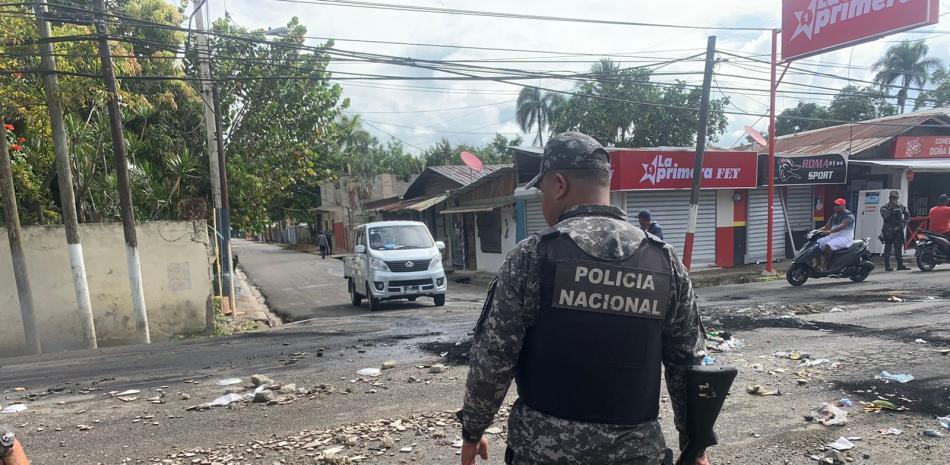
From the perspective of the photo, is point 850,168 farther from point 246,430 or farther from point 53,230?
point 53,230

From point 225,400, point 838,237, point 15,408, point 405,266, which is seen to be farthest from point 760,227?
point 15,408

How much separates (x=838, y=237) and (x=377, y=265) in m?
8.88

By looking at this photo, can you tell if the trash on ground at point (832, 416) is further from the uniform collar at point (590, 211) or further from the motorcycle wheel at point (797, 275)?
the motorcycle wheel at point (797, 275)

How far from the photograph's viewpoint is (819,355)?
18.1 ft

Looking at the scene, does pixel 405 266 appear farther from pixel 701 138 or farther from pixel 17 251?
pixel 701 138

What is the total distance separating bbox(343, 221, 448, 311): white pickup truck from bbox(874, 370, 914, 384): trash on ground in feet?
25.3

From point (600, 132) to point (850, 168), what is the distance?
15.1 metres

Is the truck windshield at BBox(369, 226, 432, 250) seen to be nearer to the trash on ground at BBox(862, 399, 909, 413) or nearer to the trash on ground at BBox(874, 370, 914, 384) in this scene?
the trash on ground at BBox(874, 370, 914, 384)

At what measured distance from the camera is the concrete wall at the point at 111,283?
8664 millimetres

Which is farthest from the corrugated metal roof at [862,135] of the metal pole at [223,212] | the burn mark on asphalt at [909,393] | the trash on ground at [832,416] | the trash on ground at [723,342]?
the metal pole at [223,212]

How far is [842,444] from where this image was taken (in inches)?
138

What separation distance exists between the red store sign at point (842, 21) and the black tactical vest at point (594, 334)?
14765 mm

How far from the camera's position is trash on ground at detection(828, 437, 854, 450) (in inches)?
136

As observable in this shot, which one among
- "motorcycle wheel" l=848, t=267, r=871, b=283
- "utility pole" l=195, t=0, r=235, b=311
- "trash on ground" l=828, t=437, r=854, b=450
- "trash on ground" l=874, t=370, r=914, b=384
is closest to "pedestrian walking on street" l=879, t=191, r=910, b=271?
"motorcycle wheel" l=848, t=267, r=871, b=283
